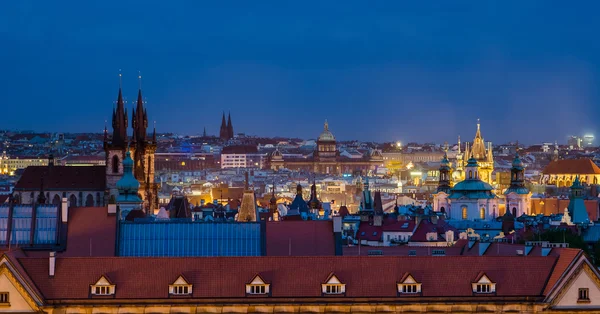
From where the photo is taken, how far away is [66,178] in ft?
523

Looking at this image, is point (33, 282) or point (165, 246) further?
point (165, 246)

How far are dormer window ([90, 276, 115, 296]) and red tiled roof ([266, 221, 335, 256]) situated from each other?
10939mm

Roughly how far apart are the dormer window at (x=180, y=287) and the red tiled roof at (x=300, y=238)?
33.7ft

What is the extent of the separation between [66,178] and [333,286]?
10897 cm

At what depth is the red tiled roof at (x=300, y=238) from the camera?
62.8 metres

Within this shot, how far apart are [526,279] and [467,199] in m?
108

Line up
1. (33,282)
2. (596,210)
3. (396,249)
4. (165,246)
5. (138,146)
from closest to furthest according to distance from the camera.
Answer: (33,282) → (165,246) → (396,249) → (138,146) → (596,210)

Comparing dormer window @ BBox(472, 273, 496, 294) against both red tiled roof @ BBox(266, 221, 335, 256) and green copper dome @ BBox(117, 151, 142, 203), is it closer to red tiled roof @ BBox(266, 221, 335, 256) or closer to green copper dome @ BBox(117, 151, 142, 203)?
red tiled roof @ BBox(266, 221, 335, 256)

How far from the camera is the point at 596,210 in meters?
165

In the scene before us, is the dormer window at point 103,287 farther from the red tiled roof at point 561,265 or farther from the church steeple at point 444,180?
the church steeple at point 444,180

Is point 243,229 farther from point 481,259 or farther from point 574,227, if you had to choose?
point 574,227

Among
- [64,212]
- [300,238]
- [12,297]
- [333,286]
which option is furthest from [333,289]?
[64,212]

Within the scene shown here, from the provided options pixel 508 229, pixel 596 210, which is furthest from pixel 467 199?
pixel 508 229

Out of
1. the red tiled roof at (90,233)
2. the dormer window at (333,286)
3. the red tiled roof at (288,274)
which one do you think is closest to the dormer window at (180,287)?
the red tiled roof at (288,274)
